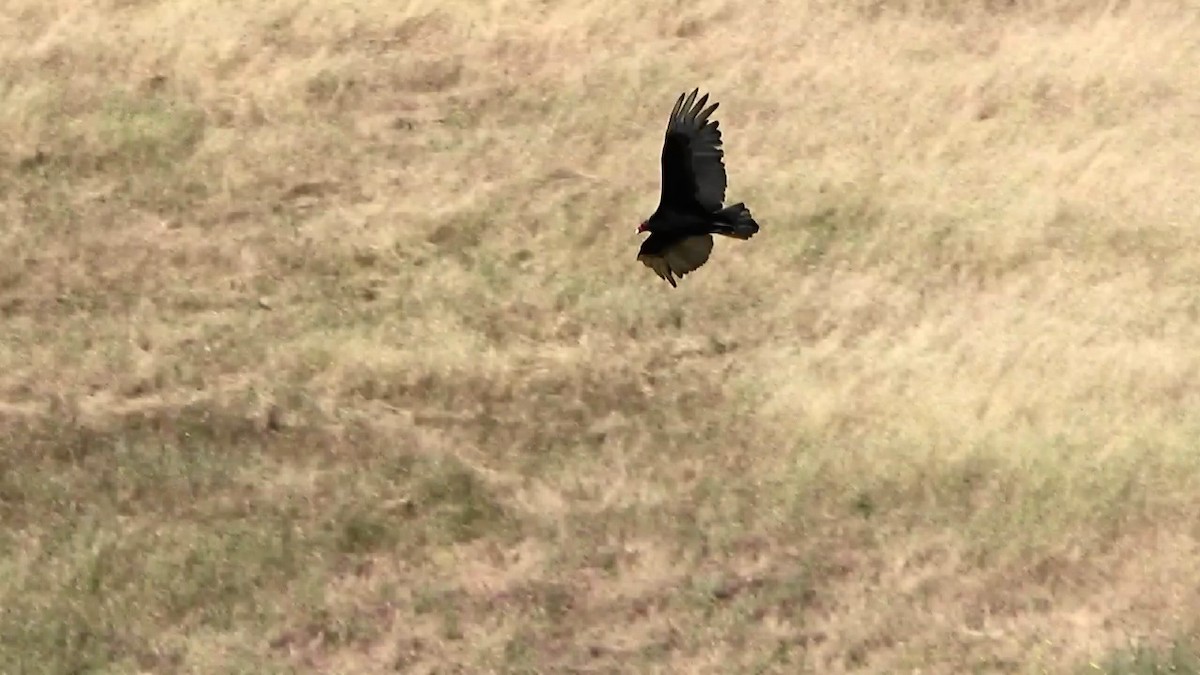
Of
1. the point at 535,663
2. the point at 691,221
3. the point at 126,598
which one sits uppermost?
the point at 691,221

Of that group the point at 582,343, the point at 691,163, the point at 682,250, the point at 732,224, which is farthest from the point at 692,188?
the point at 582,343

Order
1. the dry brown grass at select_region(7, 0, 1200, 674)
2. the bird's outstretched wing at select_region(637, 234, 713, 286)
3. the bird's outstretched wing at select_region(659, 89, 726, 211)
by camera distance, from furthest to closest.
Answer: the dry brown grass at select_region(7, 0, 1200, 674)
the bird's outstretched wing at select_region(637, 234, 713, 286)
the bird's outstretched wing at select_region(659, 89, 726, 211)

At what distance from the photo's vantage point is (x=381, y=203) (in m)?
15.2

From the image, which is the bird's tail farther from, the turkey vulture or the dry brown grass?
the dry brown grass

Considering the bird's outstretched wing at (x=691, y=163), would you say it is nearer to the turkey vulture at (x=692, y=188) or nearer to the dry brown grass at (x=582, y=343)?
the turkey vulture at (x=692, y=188)

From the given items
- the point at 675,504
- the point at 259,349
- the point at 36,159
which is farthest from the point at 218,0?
the point at 675,504

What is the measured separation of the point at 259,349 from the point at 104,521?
2.35 meters

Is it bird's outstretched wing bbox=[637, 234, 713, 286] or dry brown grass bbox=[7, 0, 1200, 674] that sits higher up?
bird's outstretched wing bbox=[637, 234, 713, 286]

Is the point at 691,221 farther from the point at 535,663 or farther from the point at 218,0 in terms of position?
the point at 218,0

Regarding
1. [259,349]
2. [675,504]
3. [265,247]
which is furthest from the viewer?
[265,247]

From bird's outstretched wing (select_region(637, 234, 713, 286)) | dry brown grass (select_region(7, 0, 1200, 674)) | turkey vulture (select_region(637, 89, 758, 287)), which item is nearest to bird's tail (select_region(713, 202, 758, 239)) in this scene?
turkey vulture (select_region(637, 89, 758, 287))

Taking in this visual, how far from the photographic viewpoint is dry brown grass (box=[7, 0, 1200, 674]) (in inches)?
465

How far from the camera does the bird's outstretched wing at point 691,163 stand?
9945 mm

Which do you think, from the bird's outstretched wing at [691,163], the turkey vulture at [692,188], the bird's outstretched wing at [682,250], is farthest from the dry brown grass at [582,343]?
the bird's outstretched wing at [691,163]
